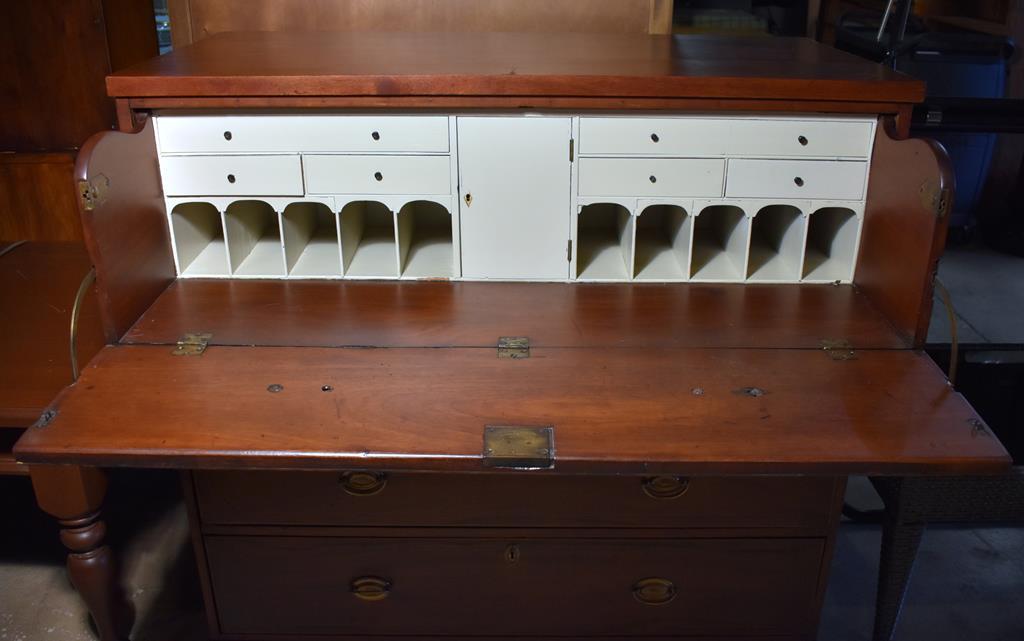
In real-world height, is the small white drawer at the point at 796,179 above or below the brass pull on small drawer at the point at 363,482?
above

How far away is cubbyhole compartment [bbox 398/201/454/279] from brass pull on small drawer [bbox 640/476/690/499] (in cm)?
51

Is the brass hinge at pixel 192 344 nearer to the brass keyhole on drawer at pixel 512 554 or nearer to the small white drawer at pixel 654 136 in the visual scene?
the brass keyhole on drawer at pixel 512 554

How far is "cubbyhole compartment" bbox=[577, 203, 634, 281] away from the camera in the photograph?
156 centimetres

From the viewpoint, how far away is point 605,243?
1.69m

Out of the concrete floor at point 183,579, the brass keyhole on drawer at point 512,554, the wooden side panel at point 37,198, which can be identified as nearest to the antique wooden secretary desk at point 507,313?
the brass keyhole on drawer at point 512,554

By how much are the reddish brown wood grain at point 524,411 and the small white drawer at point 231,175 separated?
32 centimetres

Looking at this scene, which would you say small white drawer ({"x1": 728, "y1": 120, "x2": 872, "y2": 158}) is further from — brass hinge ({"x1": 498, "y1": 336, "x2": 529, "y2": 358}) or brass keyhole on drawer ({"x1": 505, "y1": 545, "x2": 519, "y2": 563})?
brass keyhole on drawer ({"x1": 505, "y1": 545, "x2": 519, "y2": 563})

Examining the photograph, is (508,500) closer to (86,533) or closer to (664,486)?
(664,486)

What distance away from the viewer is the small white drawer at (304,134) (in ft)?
4.76

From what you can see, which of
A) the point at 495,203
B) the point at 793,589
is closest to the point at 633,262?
the point at 495,203

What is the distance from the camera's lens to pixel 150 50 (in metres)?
2.76

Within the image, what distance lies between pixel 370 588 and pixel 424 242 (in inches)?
25.7

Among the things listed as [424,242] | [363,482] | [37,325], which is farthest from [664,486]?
[37,325]

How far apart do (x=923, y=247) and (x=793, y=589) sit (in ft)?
1.93
